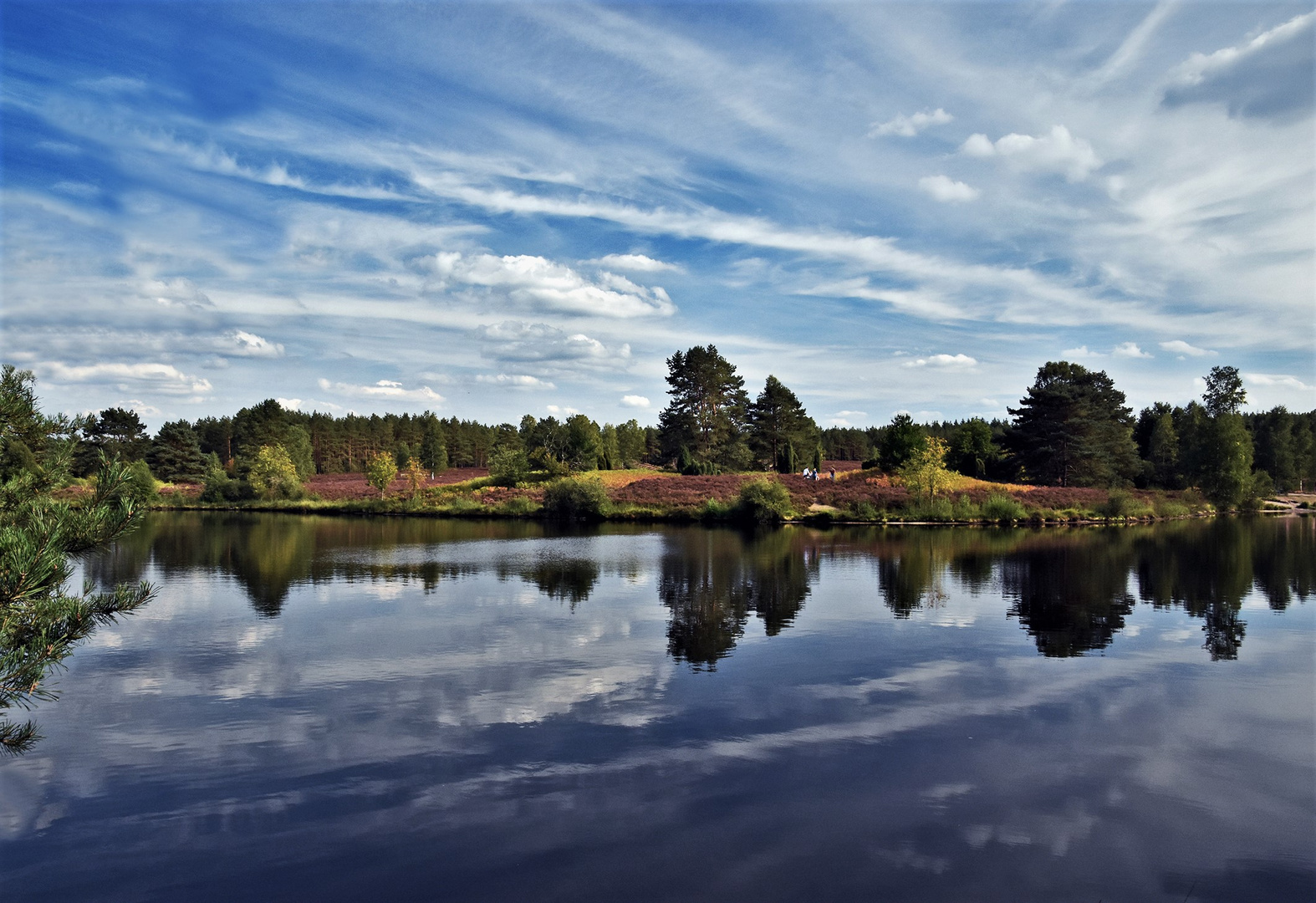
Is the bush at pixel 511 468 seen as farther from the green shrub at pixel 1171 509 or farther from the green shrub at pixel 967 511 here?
the green shrub at pixel 1171 509

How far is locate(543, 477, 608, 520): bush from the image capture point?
66.3 metres

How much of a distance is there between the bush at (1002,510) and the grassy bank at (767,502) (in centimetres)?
6

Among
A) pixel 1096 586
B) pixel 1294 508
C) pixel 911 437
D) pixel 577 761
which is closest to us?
pixel 577 761

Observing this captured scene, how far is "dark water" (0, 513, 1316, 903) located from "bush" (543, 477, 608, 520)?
39050 mm

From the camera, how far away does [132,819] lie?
1028 centimetres

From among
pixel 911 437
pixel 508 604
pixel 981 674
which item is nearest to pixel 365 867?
pixel 981 674

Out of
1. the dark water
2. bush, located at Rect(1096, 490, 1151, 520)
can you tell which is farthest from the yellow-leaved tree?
the dark water

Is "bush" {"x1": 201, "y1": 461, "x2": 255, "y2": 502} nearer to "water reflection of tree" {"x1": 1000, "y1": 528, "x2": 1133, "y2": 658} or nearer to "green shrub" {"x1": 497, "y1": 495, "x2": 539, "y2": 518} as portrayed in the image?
"green shrub" {"x1": 497, "y1": 495, "x2": 539, "y2": 518}

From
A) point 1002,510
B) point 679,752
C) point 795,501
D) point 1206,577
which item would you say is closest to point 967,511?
point 1002,510

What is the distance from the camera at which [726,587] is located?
2927cm

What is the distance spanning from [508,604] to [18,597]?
19540 mm

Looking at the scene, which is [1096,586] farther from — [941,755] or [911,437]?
[911,437]

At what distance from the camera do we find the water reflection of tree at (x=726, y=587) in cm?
2083

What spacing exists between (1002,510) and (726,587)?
38571 mm
